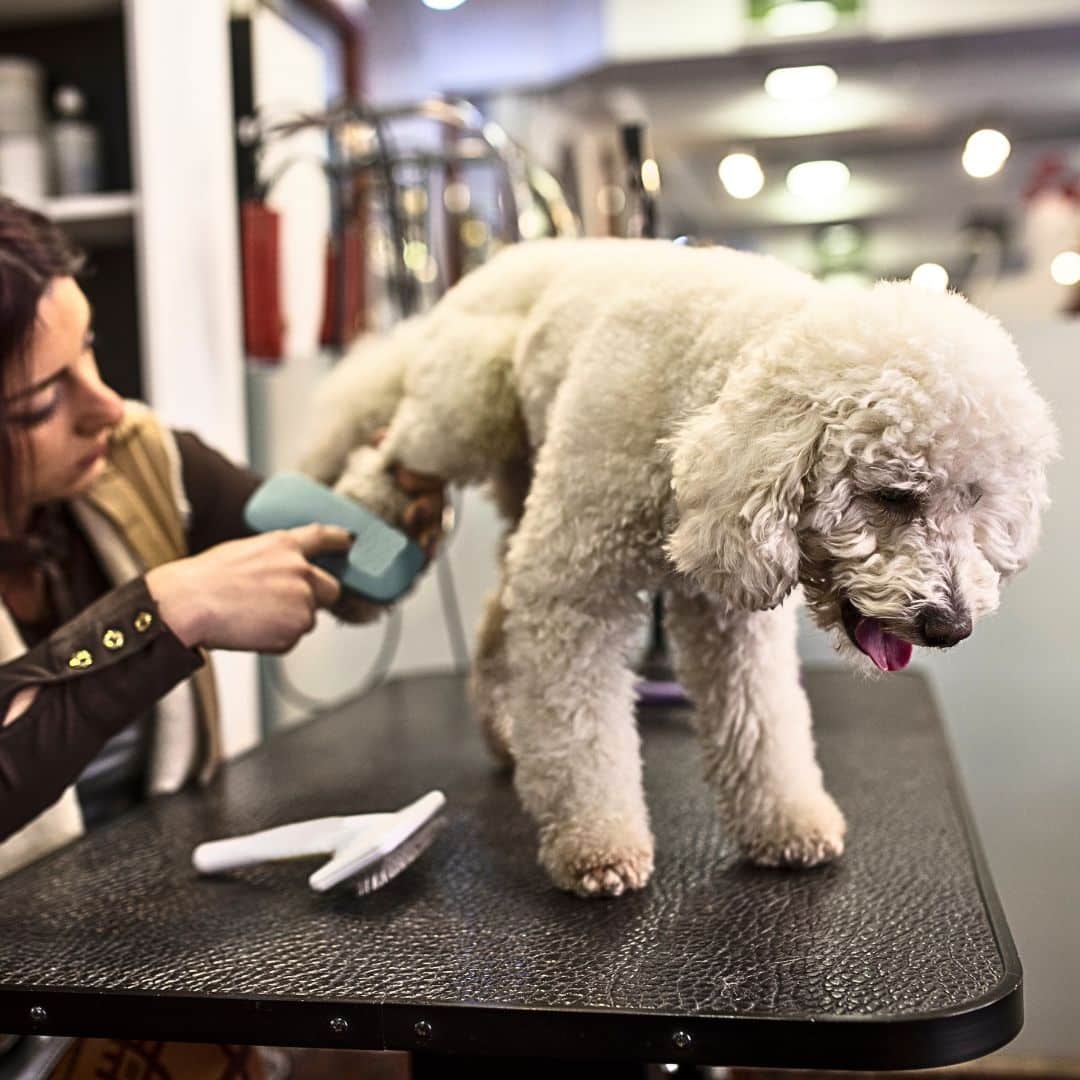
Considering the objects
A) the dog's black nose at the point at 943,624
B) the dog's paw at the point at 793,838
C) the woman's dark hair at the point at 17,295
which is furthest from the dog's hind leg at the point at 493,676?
the dog's black nose at the point at 943,624

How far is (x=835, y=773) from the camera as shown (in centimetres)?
105

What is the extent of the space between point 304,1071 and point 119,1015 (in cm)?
119

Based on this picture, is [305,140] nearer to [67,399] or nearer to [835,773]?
[67,399]

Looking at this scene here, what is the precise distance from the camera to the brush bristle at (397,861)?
2.58 ft

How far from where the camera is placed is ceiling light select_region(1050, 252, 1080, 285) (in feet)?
6.45

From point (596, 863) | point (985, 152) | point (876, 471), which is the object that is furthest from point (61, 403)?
point (985, 152)

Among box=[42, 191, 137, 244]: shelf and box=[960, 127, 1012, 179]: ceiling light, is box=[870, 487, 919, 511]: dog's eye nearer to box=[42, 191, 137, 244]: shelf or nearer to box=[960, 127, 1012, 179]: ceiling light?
box=[42, 191, 137, 244]: shelf

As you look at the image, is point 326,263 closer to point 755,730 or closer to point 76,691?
point 76,691

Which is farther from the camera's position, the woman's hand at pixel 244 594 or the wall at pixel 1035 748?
the wall at pixel 1035 748

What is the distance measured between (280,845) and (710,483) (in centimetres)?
45

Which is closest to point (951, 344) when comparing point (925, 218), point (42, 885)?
point (42, 885)

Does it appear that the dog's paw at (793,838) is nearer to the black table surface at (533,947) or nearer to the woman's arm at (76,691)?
the black table surface at (533,947)

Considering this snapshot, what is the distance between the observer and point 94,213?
159 centimetres

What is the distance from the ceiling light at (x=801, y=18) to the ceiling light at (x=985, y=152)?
46.5 inches
